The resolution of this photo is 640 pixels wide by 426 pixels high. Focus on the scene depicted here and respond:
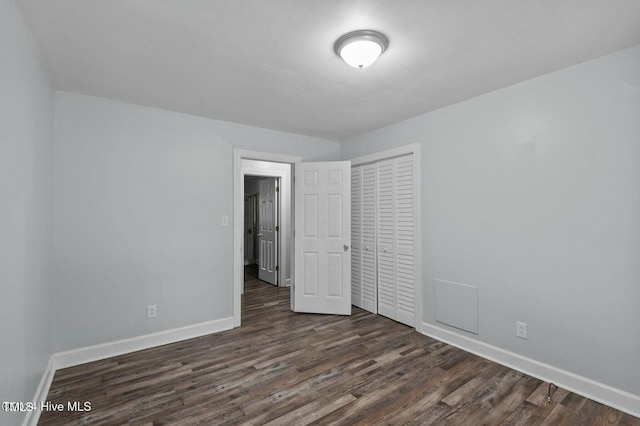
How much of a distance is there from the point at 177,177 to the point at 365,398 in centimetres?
276

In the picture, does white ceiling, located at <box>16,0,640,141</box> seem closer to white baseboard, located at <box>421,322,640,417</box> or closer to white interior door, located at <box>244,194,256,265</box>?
white baseboard, located at <box>421,322,640,417</box>

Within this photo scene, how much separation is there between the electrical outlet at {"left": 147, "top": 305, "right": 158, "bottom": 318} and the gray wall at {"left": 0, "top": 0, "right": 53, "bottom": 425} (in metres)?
0.79

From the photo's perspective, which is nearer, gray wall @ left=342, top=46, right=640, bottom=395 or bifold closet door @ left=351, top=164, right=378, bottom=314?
gray wall @ left=342, top=46, right=640, bottom=395

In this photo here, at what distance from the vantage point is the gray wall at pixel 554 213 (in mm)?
2066

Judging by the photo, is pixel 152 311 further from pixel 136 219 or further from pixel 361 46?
pixel 361 46

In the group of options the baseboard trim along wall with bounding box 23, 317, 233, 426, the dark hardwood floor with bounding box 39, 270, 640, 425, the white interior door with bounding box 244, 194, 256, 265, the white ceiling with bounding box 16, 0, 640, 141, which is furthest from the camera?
the white interior door with bounding box 244, 194, 256, 265

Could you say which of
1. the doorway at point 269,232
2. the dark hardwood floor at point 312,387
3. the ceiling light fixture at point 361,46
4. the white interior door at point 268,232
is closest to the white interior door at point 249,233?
the doorway at point 269,232

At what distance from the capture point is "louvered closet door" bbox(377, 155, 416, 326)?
3.53 m

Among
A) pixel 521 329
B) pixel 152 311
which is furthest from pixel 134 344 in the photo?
pixel 521 329

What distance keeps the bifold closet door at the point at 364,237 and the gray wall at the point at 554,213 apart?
0.97 meters

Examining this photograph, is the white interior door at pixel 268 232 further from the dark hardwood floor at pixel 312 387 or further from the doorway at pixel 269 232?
the dark hardwood floor at pixel 312 387

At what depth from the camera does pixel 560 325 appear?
7.72 ft

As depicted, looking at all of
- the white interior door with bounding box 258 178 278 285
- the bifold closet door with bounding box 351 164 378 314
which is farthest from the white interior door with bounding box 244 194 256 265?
the bifold closet door with bounding box 351 164 378 314

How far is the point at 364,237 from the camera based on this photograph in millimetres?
4180
